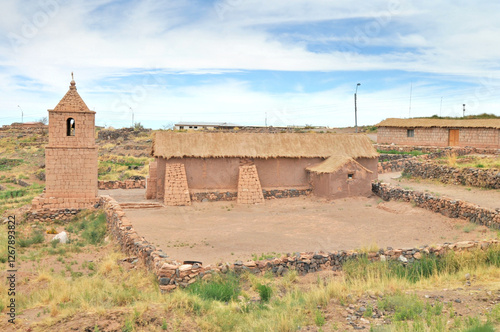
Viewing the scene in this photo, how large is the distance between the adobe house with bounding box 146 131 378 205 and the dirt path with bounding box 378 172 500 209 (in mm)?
2841

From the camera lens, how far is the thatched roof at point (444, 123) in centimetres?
3547

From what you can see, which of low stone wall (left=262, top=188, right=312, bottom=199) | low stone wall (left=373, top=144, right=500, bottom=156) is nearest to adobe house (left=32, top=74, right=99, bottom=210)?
low stone wall (left=262, top=188, right=312, bottom=199)

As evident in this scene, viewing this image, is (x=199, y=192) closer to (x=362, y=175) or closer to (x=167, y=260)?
(x=362, y=175)

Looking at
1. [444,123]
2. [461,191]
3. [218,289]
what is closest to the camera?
[218,289]

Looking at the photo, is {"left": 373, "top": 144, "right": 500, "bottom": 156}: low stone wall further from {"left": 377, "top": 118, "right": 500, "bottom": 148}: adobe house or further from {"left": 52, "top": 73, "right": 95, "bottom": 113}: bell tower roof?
{"left": 52, "top": 73, "right": 95, "bottom": 113}: bell tower roof

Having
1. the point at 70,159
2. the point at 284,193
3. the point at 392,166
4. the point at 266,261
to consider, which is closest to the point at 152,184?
the point at 70,159

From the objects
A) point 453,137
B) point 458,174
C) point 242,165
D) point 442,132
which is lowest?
point 458,174

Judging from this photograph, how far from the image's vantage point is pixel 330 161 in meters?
22.7

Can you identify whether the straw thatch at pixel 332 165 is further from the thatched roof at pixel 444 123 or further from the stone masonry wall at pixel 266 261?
the thatched roof at pixel 444 123

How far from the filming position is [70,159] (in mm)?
19375

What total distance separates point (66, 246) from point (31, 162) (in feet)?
112

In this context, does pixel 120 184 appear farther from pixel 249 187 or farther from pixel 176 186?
pixel 249 187

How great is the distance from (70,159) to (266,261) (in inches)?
495

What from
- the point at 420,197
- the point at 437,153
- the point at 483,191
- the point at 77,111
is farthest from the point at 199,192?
the point at 437,153
